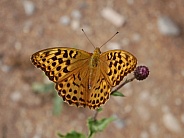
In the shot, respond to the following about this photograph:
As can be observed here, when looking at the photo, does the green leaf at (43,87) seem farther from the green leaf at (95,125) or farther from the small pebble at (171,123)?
the small pebble at (171,123)

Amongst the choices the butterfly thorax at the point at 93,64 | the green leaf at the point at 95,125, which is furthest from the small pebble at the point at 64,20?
the butterfly thorax at the point at 93,64

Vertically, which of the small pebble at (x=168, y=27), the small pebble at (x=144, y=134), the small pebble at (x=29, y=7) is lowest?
the small pebble at (x=144, y=134)

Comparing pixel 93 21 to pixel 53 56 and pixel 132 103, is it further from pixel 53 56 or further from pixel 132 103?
pixel 53 56

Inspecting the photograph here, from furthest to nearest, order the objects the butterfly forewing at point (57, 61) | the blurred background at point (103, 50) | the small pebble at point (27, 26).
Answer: the small pebble at point (27, 26) → the blurred background at point (103, 50) → the butterfly forewing at point (57, 61)

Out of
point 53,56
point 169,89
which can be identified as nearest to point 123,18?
point 169,89

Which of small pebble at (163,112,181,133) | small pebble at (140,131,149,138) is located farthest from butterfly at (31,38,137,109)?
small pebble at (163,112,181,133)

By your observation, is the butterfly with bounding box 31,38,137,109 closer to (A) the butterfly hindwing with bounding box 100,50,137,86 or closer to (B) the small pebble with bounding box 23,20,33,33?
(A) the butterfly hindwing with bounding box 100,50,137,86

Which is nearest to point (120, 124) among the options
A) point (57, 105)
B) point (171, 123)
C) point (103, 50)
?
point (171, 123)

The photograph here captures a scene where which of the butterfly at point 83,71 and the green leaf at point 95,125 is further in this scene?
the green leaf at point 95,125
